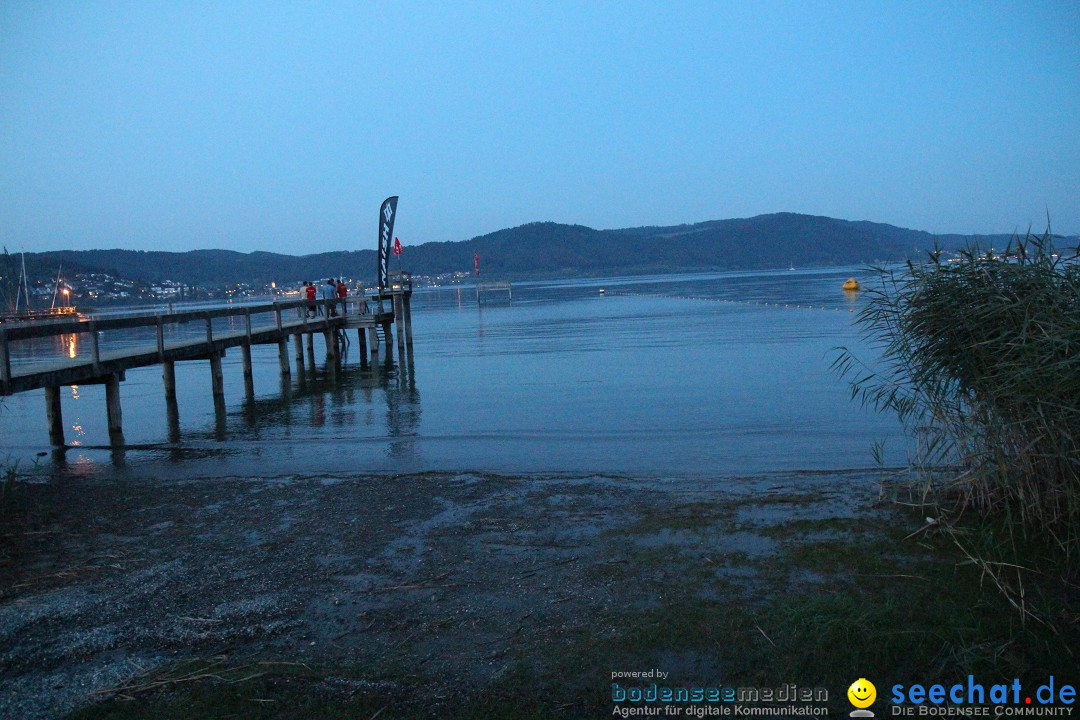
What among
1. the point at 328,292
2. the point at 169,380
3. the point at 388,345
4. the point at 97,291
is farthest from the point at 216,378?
the point at 97,291

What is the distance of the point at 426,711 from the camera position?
14.5ft

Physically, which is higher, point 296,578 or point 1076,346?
point 1076,346

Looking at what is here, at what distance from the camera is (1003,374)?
660cm

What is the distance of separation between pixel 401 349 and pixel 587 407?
56.5 feet

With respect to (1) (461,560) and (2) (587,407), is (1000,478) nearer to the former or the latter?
(1) (461,560)

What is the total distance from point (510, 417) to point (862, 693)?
40.7ft

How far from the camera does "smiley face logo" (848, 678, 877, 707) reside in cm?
438

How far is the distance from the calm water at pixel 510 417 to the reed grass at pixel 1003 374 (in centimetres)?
368

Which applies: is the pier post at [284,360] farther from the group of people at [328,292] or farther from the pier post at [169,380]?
the group of people at [328,292]

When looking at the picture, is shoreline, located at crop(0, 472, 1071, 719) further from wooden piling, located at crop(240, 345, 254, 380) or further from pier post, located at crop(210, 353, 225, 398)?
wooden piling, located at crop(240, 345, 254, 380)

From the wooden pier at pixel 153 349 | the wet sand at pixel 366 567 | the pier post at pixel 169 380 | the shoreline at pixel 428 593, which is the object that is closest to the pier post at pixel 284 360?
the wooden pier at pixel 153 349

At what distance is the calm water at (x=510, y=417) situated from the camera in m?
12.5

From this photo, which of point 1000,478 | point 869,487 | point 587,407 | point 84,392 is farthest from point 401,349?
point 1000,478

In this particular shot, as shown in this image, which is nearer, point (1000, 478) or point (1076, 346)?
point (1076, 346)
